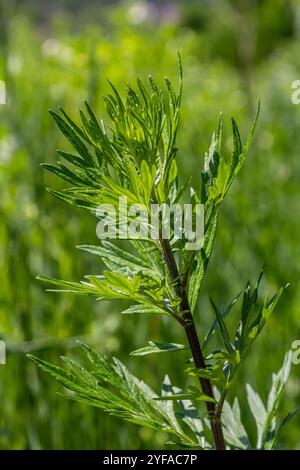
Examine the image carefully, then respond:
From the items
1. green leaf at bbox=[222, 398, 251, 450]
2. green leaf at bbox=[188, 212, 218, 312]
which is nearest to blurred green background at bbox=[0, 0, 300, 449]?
green leaf at bbox=[222, 398, 251, 450]

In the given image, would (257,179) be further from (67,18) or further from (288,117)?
(67,18)

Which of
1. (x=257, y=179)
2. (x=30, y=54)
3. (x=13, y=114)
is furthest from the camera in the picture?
(x=30, y=54)

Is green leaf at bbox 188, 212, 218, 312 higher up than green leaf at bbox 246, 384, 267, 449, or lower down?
higher up

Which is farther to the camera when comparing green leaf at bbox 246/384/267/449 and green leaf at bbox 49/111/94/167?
green leaf at bbox 246/384/267/449

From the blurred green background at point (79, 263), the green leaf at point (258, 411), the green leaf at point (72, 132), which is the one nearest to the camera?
the green leaf at point (72, 132)

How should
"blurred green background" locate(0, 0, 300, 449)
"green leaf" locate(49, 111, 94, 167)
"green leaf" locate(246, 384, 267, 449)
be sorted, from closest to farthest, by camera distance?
"green leaf" locate(49, 111, 94, 167), "green leaf" locate(246, 384, 267, 449), "blurred green background" locate(0, 0, 300, 449)

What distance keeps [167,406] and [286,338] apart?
0.64 m

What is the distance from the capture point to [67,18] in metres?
2.22

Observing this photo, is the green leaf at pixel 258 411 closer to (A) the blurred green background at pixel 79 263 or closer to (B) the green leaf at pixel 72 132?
(B) the green leaf at pixel 72 132

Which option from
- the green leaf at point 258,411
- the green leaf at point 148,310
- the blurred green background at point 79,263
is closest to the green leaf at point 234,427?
the green leaf at point 258,411

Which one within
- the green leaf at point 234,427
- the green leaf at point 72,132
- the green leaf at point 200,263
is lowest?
the green leaf at point 234,427

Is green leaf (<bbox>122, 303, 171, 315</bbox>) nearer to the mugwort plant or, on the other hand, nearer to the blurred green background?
the mugwort plant

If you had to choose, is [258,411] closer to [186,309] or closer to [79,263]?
[186,309]
